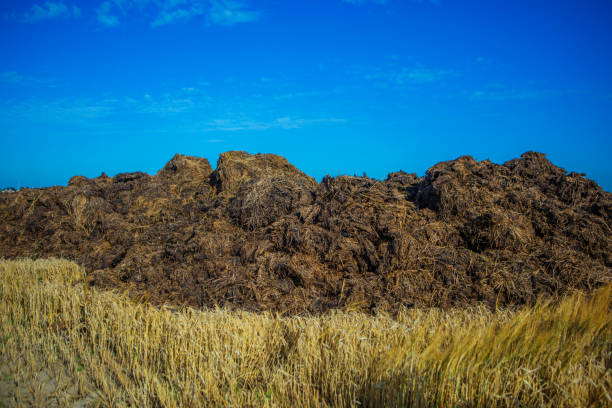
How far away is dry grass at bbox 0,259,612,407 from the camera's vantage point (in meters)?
2.98

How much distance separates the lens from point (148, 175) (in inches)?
449

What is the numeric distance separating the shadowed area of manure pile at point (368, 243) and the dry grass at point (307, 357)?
72 cm

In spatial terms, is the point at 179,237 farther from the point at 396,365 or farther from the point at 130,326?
the point at 396,365

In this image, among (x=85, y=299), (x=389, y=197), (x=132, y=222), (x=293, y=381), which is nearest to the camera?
(x=293, y=381)

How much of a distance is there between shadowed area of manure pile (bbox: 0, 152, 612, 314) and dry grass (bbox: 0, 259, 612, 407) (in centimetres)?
72

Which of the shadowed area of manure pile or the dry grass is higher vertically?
the shadowed area of manure pile

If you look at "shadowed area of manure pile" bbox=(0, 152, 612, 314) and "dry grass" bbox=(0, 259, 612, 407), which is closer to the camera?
"dry grass" bbox=(0, 259, 612, 407)

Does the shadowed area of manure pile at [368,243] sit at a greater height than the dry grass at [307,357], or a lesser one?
greater

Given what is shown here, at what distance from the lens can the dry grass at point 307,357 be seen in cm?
298

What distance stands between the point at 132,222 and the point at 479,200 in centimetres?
793

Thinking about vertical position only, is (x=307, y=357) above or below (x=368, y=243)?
below

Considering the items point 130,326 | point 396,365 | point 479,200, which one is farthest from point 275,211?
point 396,365

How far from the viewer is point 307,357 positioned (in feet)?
12.3

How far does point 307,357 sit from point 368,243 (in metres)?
3.08
